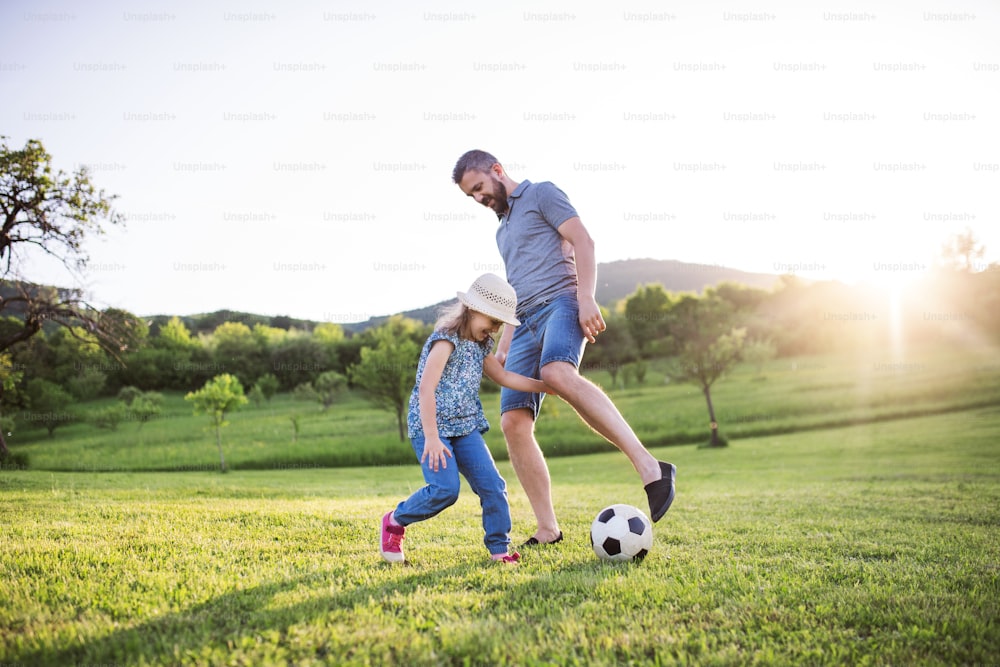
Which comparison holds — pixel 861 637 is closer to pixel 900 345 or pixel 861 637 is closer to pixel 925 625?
pixel 925 625

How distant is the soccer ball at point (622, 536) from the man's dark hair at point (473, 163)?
2.91 metres

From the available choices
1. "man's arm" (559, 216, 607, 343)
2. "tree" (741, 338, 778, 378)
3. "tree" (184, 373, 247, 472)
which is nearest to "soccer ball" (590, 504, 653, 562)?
"man's arm" (559, 216, 607, 343)

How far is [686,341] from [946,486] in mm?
22929

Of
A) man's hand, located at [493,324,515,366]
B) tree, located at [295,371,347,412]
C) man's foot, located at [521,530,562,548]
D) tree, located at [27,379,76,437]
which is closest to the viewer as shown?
man's foot, located at [521,530,562,548]

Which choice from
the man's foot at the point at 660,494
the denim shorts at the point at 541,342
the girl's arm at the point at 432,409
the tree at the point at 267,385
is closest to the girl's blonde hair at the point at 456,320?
the girl's arm at the point at 432,409

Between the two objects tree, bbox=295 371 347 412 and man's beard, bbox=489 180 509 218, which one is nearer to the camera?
man's beard, bbox=489 180 509 218

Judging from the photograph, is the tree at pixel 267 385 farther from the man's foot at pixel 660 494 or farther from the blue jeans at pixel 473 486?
the man's foot at pixel 660 494

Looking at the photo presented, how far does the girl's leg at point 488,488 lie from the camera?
171 inches

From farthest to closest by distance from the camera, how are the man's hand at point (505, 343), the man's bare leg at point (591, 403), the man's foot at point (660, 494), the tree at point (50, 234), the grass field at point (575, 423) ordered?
the grass field at point (575, 423)
the tree at point (50, 234)
the man's hand at point (505, 343)
the man's bare leg at point (591, 403)
the man's foot at point (660, 494)

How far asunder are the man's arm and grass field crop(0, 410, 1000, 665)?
1711mm

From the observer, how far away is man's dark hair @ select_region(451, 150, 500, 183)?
17.1 ft

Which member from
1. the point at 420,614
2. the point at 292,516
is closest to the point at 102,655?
the point at 420,614

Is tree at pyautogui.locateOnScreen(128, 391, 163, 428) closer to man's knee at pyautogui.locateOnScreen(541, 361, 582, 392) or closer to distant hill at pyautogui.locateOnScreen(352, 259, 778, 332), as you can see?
man's knee at pyautogui.locateOnScreen(541, 361, 582, 392)

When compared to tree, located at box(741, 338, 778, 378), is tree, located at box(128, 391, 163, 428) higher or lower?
lower
